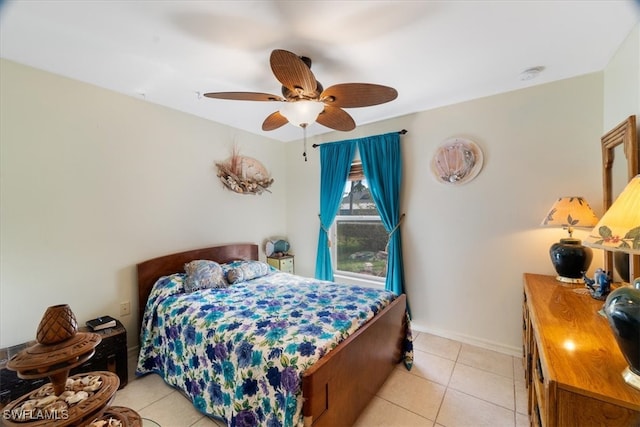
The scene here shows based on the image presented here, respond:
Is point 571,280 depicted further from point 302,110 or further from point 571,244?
point 302,110

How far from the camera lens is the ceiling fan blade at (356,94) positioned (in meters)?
1.63

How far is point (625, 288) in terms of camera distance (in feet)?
2.76

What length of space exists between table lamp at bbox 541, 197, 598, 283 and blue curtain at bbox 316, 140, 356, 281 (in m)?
2.11

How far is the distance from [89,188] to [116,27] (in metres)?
1.32

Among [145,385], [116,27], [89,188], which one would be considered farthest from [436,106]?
[145,385]

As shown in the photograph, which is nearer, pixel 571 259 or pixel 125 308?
pixel 571 259

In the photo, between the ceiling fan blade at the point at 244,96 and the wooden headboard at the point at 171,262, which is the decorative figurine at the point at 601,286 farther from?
the wooden headboard at the point at 171,262

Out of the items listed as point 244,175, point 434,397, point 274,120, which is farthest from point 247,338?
point 244,175

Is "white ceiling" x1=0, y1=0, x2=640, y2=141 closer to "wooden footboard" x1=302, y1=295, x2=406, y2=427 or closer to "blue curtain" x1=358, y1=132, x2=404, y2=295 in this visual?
"blue curtain" x1=358, y1=132, x2=404, y2=295

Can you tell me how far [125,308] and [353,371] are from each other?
213 centimetres

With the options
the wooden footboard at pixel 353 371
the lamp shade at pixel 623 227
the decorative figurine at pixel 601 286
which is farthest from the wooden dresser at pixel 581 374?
the wooden footboard at pixel 353 371

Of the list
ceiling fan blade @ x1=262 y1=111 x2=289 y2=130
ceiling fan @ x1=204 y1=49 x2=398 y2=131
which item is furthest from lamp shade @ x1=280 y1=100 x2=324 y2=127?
ceiling fan blade @ x1=262 y1=111 x2=289 y2=130

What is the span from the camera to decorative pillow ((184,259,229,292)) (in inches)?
94.4

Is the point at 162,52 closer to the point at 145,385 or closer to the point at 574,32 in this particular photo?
the point at 145,385
